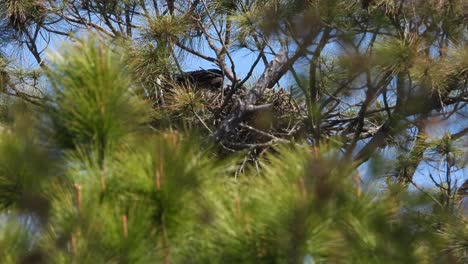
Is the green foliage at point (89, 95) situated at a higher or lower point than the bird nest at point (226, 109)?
lower

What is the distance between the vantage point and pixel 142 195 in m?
1.49

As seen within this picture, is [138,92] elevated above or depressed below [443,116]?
below

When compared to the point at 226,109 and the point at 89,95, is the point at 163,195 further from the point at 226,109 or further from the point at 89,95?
the point at 226,109

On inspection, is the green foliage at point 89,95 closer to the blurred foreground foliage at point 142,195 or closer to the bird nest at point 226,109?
the blurred foreground foliage at point 142,195

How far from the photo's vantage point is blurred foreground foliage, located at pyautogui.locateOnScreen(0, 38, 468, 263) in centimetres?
144

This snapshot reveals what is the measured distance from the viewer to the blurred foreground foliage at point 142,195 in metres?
1.44

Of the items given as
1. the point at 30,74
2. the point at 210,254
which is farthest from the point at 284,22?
the point at 210,254

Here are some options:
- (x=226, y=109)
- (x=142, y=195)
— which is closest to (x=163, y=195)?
(x=142, y=195)

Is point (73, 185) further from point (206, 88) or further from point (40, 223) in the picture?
point (206, 88)

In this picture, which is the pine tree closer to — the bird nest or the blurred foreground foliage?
the blurred foreground foliage

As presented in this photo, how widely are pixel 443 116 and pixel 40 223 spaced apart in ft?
5.37

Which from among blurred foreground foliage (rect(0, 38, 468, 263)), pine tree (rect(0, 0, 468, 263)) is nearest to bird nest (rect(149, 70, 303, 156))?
pine tree (rect(0, 0, 468, 263))

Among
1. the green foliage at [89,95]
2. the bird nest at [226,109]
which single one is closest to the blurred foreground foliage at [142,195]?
the green foliage at [89,95]

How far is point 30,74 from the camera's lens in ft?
11.4
